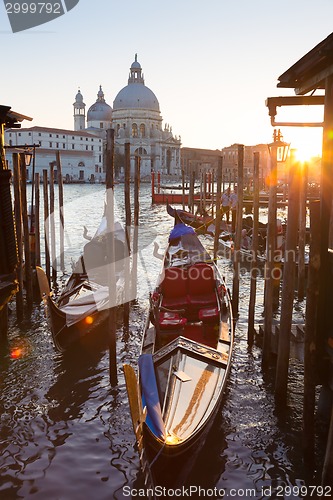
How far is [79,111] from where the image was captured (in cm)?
9381

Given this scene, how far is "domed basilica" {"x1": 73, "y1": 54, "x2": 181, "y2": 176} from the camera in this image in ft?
278

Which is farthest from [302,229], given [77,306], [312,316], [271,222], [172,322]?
[312,316]

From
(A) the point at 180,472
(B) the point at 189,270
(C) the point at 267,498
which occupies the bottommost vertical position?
(C) the point at 267,498

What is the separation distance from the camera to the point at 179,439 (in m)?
3.67

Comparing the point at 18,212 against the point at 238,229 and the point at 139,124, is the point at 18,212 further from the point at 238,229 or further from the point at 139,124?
the point at 139,124

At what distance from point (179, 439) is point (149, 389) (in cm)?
73

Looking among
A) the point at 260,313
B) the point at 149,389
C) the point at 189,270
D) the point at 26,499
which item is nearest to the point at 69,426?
the point at 26,499

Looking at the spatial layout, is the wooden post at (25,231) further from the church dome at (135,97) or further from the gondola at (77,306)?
the church dome at (135,97)

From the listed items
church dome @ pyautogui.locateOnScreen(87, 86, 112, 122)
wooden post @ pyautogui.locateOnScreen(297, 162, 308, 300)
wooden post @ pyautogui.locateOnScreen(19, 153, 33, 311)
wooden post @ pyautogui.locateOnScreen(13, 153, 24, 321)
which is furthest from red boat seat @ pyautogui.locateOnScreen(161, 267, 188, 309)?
church dome @ pyautogui.locateOnScreen(87, 86, 112, 122)

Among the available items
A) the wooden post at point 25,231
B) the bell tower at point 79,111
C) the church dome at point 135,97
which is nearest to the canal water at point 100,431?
the wooden post at point 25,231

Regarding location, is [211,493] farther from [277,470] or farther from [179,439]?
[179,439]

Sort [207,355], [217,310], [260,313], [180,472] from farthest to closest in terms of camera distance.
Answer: [260,313] → [217,310] → [207,355] → [180,472]

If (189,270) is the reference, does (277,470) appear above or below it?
below

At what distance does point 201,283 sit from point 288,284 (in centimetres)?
214
